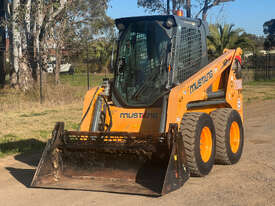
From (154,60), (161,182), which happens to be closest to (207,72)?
(154,60)

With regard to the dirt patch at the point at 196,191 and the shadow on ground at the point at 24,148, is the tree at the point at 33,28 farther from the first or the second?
the dirt patch at the point at 196,191

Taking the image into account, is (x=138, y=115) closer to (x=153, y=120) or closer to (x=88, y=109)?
(x=153, y=120)

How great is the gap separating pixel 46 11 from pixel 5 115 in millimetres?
8215

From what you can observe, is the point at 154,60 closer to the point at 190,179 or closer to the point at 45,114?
the point at 190,179

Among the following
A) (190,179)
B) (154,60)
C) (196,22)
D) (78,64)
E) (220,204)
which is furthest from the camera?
(78,64)

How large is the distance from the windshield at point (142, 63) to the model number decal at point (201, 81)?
443 millimetres

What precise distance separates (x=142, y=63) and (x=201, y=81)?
981 mm

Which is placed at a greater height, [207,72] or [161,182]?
[207,72]

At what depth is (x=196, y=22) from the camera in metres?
7.50

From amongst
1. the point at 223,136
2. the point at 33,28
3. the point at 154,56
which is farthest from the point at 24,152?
the point at 33,28

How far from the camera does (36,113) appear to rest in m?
14.1

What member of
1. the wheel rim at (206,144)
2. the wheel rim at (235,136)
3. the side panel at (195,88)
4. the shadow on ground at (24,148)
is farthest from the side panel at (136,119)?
the shadow on ground at (24,148)

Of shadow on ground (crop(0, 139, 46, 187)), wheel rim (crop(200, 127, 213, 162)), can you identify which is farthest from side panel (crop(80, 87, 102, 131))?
wheel rim (crop(200, 127, 213, 162))

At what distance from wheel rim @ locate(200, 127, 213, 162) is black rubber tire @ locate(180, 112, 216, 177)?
0.37 feet
